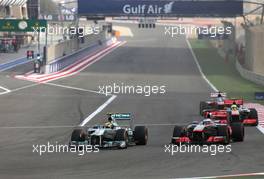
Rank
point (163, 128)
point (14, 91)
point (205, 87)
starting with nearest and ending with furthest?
point (163, 128) → point (14, 91) → point (205, 87)

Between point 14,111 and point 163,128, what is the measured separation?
9.36 metres

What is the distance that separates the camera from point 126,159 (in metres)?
15.7

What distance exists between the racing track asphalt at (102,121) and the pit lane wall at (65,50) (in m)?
2.83

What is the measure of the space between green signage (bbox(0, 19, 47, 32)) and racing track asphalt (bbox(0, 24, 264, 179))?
6.46 meters

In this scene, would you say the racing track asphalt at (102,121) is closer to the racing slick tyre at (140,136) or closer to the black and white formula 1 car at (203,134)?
the racing slick tyre at (140,136)

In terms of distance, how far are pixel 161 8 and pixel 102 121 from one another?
162 feet

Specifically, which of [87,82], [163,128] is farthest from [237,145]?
[87,82]

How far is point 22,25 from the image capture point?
208 feet

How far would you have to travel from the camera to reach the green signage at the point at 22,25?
206 feet

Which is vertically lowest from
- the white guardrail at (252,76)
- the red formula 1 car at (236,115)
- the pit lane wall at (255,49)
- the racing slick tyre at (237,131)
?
the white guardrail at (252,76)

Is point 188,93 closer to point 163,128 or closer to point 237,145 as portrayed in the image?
point 163,128

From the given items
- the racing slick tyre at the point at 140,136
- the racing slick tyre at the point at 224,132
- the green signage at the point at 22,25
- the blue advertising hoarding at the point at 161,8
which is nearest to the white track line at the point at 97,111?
the racing slick tyre at the point at 140,136

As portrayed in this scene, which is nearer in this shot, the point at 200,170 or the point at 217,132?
the point at 200,170

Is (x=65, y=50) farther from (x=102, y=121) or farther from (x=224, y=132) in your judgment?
(x=224, y=132)
